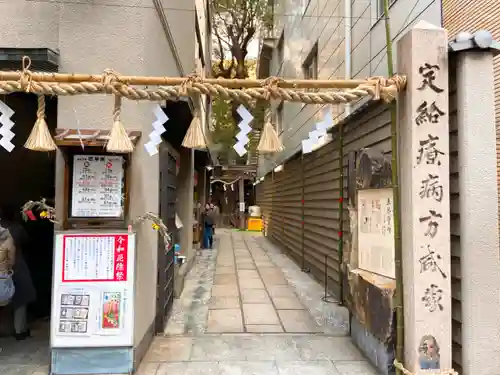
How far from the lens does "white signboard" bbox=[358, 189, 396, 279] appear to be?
14.9 ft

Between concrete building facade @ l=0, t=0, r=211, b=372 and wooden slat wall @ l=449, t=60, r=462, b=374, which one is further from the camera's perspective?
concrete building facade @ l=0, t=0, r=211, b=372

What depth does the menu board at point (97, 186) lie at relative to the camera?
4.64 m

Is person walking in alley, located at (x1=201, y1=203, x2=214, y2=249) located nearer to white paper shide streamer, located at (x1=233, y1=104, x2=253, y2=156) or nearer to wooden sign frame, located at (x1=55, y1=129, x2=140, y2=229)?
wooden sign frame, located at (x1=55, y1=129, x2=140, y2=229)

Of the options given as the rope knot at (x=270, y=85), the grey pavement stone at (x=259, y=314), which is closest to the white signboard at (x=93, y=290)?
the rope knot at (x=270, y=85)

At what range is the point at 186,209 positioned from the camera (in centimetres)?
1072

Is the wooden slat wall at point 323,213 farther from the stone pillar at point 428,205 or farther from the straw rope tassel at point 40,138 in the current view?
the straw rope tassel at point 40,138

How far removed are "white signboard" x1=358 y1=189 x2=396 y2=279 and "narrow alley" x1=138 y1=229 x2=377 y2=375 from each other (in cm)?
132

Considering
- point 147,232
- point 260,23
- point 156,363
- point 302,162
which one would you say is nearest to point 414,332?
point 156,363

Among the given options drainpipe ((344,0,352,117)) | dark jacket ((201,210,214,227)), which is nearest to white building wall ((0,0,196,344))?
drainpipe ((344,0,352,117))

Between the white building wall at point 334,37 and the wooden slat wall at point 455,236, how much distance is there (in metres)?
3.00

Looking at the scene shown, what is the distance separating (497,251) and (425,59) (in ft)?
6.68

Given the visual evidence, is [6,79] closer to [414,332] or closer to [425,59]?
[425,59]

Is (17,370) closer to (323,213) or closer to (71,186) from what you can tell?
(71,186)

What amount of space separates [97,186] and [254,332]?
338 cm
